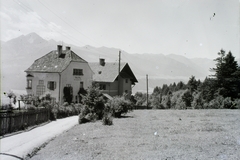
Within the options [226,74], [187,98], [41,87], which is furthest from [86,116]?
[187,98]

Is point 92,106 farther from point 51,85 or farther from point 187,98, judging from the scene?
point 187,98

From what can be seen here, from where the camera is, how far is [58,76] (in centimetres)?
4172

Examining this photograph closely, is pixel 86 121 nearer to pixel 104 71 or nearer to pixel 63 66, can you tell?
pixel 63 66

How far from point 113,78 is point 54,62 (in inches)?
499

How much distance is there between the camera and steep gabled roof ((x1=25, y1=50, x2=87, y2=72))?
140 feet

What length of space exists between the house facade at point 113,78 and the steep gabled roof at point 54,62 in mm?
7995

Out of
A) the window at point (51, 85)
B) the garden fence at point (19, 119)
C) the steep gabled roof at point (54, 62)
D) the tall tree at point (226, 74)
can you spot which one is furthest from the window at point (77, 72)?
the tall tree at point (226, 74)

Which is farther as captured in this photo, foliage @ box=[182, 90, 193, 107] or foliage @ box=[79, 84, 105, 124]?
foliage @ box=[182, 90, 193, 107]

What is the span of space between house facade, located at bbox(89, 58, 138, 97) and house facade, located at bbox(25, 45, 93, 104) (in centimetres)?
587

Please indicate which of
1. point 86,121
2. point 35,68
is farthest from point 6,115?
point 35,68

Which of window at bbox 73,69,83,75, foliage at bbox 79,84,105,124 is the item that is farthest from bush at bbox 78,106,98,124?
window at bbox 73,69,83,75

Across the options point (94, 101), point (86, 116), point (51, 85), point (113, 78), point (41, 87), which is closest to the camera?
point (86, 116)

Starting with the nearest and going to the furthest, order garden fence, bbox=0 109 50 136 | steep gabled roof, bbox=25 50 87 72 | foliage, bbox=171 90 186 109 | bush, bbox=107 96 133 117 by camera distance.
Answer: garden fence, bbox=0 109 50 136 → bush, bbox=107 96 133 117 → steep gabled roof, bbox=25 50 87 72 → foliage, bbox=171 90 186 109

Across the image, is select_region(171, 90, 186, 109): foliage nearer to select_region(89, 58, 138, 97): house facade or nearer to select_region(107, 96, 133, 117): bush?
select_region(89, 58, 138, 97): house facade
